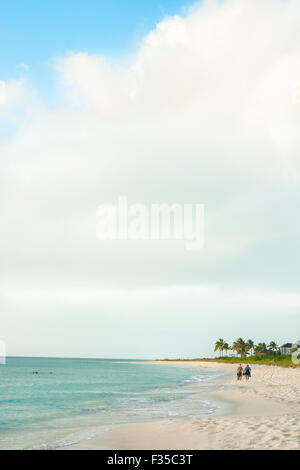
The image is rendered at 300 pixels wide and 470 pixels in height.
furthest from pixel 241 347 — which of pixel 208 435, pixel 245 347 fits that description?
pixel 208 435

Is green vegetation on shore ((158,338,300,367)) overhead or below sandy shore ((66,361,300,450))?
below

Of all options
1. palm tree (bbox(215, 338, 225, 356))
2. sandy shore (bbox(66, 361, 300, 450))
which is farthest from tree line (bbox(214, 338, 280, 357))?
sandy shore (bbox(66, 361, 300, 450))

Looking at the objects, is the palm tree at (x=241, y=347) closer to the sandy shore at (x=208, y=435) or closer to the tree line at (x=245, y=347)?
the tree line at (x=245, y=347)

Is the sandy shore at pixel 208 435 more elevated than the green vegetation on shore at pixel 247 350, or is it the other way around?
the sandy shore at pixel 208 435

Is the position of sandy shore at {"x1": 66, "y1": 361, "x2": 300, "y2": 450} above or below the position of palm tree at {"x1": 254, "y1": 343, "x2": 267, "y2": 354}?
above

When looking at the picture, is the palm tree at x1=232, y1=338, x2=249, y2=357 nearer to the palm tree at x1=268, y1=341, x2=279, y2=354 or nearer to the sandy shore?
the palm tree at x1=268, y1=341, x2=279, y2=354

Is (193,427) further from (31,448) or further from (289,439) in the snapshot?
(31,448)

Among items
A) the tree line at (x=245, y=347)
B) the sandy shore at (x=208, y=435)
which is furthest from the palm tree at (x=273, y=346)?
the sandy shore at (x=208, y=435)

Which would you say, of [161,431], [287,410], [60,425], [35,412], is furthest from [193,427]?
[35,412]

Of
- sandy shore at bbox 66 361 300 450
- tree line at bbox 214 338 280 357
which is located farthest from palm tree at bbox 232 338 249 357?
sandy shore at bbox 66 361 300 450

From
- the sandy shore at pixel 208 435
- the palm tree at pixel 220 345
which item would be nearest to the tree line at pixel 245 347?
the palm tree at pixel 220 345

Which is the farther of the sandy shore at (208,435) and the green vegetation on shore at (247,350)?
the green vegetation on shore at (247,350)

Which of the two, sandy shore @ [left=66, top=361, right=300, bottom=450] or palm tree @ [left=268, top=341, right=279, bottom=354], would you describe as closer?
sandy shore @ [left=66, top=361, right=300, bottom=450]

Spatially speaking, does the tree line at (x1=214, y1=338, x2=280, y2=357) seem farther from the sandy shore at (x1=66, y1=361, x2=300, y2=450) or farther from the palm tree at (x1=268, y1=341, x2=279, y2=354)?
the sandy shore at (x1=66, y1=361, x2=300, y2=450)
